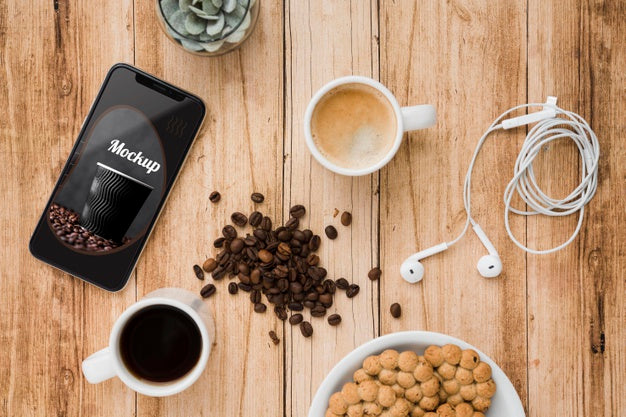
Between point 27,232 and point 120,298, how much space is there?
23 cm

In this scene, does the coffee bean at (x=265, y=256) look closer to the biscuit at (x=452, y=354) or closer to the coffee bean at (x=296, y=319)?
the coffee bean at (x=296, y=319)

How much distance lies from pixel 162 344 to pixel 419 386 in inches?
18.2

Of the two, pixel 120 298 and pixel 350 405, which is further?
pixel 120 298

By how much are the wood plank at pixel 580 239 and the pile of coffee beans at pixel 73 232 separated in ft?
2.76

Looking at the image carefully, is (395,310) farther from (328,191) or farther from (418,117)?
(418,117)

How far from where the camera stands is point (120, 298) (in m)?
1.08

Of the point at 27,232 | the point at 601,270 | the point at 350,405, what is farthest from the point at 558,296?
the point at 27,232

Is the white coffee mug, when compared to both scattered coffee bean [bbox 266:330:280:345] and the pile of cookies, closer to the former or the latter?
scattered coffee bean [bbox 266:330:280:345]

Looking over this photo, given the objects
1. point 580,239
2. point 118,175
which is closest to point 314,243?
point 118,175

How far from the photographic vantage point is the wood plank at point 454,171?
1.06m

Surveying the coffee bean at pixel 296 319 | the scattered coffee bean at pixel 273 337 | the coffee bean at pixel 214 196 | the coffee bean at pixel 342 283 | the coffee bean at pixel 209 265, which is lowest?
the scattered coffee bean at pixel 273 337

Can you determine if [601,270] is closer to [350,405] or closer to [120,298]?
[350,405]

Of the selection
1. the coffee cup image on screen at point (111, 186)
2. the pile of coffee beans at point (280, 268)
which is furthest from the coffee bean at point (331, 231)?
the coffee cup image on screen at point (111, 186)

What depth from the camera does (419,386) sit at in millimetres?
880
